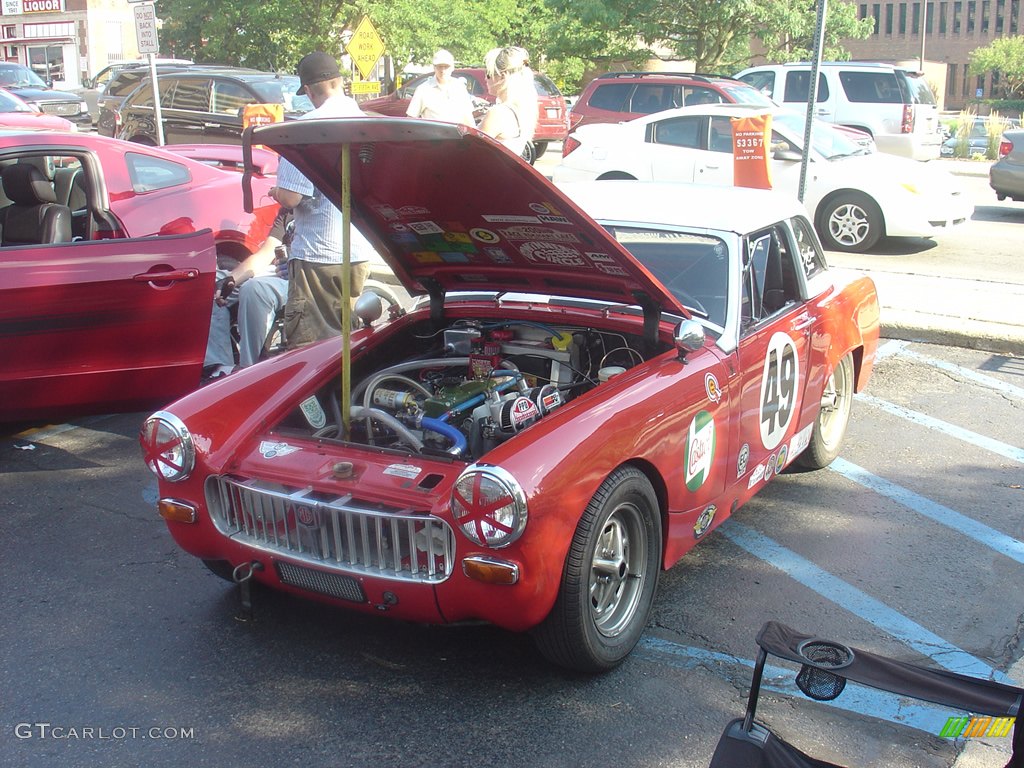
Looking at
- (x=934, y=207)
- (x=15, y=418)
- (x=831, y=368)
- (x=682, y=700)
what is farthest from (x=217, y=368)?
(x=934, y=207)

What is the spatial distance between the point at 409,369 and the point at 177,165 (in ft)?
13.6

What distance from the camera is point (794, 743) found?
3309 mm

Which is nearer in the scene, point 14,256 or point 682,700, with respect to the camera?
point 682,700

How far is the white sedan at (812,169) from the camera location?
11.5m

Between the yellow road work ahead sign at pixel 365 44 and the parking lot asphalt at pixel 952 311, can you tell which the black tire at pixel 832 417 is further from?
the yellow road work ahead sign at pixel 365 44

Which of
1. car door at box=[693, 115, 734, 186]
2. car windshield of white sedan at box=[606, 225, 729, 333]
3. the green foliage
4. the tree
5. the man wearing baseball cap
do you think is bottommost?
car windshield of white sedan at box=[606, 225, 729, 333]

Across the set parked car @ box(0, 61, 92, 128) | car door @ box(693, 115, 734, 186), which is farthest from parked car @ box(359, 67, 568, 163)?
car door @ box(693, 115, 734, 186)

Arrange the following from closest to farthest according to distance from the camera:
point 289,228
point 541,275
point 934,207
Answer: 1. point 541,275
2. point 289,228
3. point 934,207

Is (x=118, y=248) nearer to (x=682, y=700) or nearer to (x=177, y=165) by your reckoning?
(x=177, y=165)

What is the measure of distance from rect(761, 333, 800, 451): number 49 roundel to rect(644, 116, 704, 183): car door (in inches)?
317

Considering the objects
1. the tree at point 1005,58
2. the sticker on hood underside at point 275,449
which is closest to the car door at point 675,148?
the sticker on hood underside at point 275,449

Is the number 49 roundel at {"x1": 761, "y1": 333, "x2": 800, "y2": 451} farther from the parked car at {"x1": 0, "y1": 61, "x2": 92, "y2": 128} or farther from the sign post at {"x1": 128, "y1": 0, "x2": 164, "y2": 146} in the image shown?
the parked car at {"x1": 0, "y1": 61, "x2": 92, "y2": 128}

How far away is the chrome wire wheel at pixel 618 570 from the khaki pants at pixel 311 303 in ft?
8.90

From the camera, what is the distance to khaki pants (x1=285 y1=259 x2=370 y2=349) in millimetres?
5906
